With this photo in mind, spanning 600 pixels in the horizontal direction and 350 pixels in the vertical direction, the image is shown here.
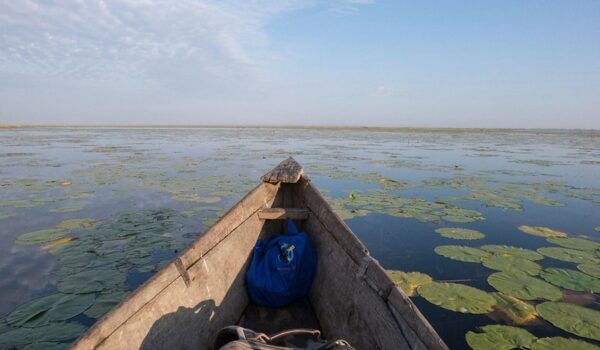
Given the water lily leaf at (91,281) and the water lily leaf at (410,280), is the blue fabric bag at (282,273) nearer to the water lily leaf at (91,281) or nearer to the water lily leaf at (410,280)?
the water lily leaf at (410,280)

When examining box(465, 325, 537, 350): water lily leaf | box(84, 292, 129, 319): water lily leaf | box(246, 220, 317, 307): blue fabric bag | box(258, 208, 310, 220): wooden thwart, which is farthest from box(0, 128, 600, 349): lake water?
box(258, 208, 310, 220): wooden thwart

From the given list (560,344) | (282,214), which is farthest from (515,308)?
(282,214)

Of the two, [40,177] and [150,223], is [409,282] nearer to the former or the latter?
[150,223]

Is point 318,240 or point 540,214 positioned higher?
point 318,240

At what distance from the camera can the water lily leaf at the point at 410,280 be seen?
3.74 meters

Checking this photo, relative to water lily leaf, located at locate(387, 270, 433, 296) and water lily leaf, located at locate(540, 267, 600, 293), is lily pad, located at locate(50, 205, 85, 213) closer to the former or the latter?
water lily leaf, located at locate(387, 270, 433, 296)

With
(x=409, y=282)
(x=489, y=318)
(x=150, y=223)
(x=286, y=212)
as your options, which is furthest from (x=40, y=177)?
(x=489, y=318)

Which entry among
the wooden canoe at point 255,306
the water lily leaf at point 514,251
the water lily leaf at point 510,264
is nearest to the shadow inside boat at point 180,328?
the wooden canoe at point 255,306

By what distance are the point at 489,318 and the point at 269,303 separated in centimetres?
213

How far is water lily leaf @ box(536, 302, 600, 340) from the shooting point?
2949mm

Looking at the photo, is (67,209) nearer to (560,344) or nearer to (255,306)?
(255,306)

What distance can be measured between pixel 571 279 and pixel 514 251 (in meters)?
0.90

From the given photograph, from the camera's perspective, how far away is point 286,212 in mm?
3520

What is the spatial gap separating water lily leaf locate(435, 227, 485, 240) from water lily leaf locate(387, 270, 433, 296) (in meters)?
1.64
